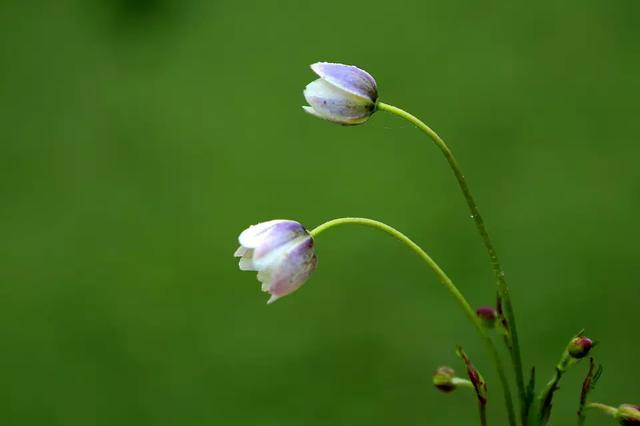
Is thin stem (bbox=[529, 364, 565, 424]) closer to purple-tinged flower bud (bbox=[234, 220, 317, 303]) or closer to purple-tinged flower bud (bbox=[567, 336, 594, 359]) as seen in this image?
purple-tinged flower bud (bbox=[567, 336, 594, 359])

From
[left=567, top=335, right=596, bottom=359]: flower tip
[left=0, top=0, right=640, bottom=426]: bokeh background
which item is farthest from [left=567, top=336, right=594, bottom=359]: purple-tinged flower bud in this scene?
[left=0, top=0, right=640, bottom=426]: bokeh background

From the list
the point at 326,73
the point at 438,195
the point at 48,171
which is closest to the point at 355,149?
the point at 438,195

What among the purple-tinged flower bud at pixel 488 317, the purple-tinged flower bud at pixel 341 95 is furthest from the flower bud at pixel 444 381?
the purple-tinged flower bud at pixel 341 95

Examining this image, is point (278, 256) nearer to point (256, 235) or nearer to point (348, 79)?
point (256, 235)

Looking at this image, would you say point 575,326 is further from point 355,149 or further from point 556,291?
point 355,149

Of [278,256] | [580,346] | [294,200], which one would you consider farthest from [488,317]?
[294,200]

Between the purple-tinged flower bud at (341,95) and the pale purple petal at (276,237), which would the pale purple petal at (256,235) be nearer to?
the pale purple petal at (276,237)

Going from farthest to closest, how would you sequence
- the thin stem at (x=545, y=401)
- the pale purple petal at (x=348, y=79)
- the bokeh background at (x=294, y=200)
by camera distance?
the bokeh background at (x=294, y=200)
the pale purple petal at (x=348, y=79)
the thin stem at (x=545, y=401)
